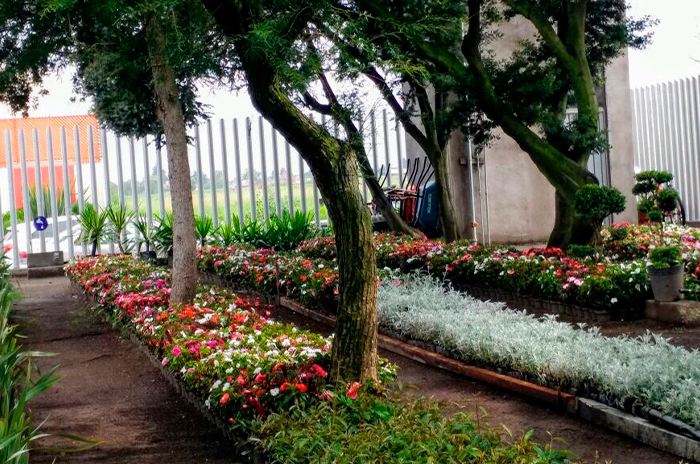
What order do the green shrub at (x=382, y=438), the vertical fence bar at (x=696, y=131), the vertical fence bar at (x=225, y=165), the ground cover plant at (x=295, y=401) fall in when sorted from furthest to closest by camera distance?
the vertical fence bar at (x=696, y=131) → the vertical fence bar at (x=225, y=165) → the ground cover plant at (x=295, y=401) → the green shrub at (x=382, y=438)

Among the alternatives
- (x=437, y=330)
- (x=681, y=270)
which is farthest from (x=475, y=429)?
(x=681, y=270)

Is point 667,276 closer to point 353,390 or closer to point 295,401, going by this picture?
point 353,390

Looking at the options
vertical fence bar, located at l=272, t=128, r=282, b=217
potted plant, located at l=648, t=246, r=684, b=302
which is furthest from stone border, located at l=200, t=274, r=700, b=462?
vertical fence bar, located at l=272, t=128, r=282, b=217

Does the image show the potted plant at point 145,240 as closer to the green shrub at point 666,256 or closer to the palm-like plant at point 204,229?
the palm-like plant at point 204,229

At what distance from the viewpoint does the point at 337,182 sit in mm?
5395

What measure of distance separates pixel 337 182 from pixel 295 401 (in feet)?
4.50

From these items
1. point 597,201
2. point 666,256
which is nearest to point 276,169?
point 597,201

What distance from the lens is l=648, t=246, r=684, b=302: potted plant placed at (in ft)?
29.2

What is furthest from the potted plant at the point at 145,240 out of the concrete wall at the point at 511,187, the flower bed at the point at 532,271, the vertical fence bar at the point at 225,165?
the concrete wall at the point at 511,187

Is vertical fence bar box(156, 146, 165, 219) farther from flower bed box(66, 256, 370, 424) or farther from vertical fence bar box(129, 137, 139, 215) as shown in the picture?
flower bed box(66, 256, 370, 424)

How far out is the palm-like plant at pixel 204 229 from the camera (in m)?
16.5

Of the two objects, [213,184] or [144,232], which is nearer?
[144,232]

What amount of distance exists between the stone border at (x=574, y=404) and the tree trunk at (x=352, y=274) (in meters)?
1.33

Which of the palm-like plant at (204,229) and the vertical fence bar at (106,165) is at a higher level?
the vertical fence bar at (106,165)
